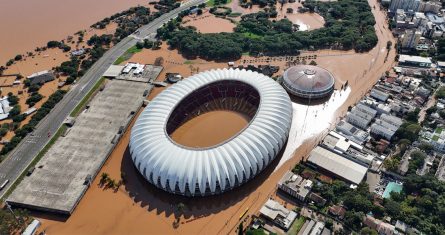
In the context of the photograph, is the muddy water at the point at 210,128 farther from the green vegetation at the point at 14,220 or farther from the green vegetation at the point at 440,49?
the green vegetation at the point at 440,49

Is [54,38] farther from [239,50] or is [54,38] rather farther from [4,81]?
[239,50]

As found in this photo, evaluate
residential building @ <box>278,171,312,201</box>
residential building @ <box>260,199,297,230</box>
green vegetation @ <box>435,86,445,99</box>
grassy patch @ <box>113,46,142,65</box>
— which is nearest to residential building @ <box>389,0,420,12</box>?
green vegetation @ <box>435,86,445,99</box>

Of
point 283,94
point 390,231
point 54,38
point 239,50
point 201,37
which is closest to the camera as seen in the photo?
point 390,231

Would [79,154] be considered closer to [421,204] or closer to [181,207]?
[181,207]

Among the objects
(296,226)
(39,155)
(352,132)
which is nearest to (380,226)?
(296,226)

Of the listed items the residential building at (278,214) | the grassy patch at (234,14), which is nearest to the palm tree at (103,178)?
the residential building at (278,214)

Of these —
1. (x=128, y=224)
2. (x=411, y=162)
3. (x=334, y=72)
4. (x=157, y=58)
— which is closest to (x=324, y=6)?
(x=334, y=72)

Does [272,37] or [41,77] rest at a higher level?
[41,77]
